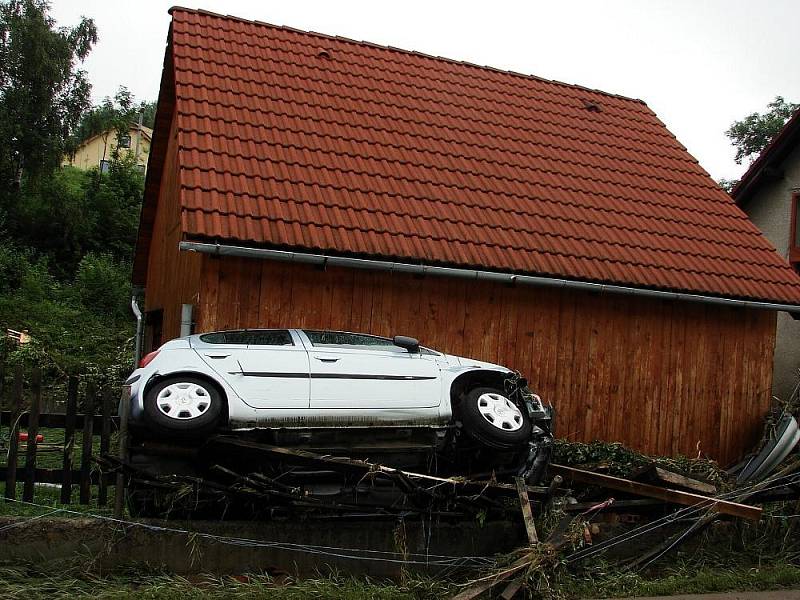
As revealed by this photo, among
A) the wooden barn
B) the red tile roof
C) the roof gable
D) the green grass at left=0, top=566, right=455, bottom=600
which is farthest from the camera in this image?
the roof gable

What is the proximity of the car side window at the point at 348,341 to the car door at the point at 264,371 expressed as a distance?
1.05ft

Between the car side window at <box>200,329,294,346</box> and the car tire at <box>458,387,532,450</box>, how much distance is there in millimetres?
1708

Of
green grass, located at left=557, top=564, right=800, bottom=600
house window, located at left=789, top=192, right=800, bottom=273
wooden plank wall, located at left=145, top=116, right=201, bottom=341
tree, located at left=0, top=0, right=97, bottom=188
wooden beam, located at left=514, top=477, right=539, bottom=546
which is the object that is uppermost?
tree, located at left=0, top=0, right=97, bottom=188

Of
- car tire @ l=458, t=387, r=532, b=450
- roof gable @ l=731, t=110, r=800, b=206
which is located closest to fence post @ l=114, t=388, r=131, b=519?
car tire @ l=458, t=387, r=532, b=450

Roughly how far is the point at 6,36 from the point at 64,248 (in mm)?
8476

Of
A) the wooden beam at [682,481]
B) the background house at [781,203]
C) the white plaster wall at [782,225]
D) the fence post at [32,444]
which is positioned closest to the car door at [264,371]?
the fence post at [32,444]

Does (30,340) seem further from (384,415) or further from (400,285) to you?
(384,415)

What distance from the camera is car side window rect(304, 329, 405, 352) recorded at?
7.89m

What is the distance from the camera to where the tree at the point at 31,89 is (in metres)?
32.7

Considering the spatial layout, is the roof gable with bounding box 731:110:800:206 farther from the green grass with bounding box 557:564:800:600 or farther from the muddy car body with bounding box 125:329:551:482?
the muddy car body with bounding box 125:329:551:482

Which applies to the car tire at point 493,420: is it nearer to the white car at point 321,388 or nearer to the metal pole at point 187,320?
the white car at point 321,388

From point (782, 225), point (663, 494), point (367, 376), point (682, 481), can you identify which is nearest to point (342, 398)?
point (367, 376)

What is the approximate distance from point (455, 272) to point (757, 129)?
37.7m

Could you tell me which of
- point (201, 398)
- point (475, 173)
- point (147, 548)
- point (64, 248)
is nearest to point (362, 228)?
point (475, 173)
